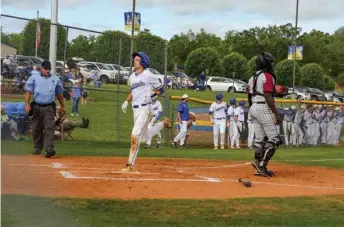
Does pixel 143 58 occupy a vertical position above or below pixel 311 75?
below

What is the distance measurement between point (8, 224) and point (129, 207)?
172 centimetres

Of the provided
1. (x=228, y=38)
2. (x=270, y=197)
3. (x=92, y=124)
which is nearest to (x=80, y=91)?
(x=92, y=124)

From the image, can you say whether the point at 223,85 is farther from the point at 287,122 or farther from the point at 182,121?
the point at 182,121

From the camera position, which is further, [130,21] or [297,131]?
[130,21]

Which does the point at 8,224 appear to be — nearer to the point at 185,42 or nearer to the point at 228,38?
the point at 185,42

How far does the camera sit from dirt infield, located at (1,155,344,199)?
319 inches

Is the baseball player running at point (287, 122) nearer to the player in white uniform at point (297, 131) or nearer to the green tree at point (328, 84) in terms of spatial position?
the player in white uniform at point (297, 131)

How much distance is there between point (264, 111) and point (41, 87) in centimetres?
473

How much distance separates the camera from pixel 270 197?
8430mm

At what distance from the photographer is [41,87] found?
12.2 m

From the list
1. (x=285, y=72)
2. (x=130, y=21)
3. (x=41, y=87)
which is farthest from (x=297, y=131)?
(x=285, y=72)

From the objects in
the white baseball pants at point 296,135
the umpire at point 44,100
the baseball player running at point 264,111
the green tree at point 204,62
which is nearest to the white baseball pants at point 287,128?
the white baseball pants at point 296,135

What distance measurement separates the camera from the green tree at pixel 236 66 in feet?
218

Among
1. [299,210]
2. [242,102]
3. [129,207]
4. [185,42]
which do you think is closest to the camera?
[129,207]
